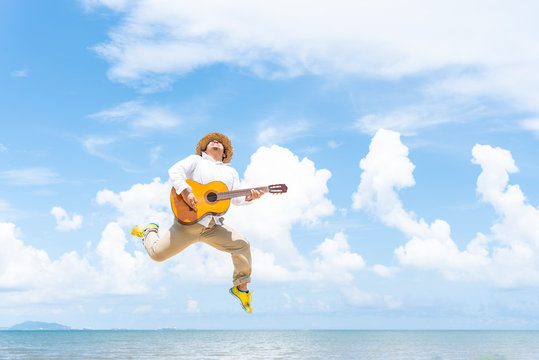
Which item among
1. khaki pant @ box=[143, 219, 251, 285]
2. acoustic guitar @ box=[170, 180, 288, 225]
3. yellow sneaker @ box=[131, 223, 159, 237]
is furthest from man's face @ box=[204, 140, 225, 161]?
yellow sneaker @ box=[131, 223, 159, 237]

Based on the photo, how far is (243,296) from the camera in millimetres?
7406

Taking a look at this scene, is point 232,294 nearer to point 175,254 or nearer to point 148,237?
point 175,254

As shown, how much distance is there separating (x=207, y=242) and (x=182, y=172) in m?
1.09

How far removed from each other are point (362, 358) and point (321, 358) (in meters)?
4.00

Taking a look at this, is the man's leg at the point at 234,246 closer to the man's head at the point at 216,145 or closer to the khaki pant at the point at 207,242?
the khaki pant at the point at 207,242

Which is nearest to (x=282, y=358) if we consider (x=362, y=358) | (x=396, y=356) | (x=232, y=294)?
(x=362, y=358)

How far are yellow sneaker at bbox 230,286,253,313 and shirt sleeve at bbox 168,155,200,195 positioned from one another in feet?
5.20

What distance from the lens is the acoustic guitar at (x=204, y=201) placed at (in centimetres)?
705

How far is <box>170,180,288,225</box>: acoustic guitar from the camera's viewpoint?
7055 millimetres

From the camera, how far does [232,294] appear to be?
293 inches

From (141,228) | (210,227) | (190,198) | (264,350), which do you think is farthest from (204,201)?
(264,350)

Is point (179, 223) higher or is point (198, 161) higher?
point (198, 161)

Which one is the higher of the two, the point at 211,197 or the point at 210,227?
the point at 211,197

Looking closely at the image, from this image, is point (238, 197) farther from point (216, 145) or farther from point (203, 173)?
point (216, 145)
